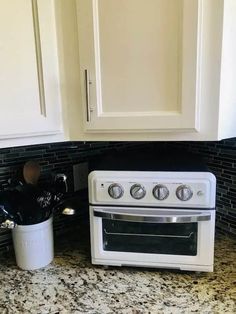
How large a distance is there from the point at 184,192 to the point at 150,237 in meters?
0.21

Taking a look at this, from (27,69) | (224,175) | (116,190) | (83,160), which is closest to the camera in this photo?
(27,69)

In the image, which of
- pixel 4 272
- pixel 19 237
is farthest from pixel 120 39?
pixel 4 272

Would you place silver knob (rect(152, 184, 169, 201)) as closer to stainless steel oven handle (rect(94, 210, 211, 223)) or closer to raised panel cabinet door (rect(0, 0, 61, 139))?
stainless steel oven handle (rect(94, 210, 211, 223))

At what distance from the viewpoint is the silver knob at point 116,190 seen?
979 mm

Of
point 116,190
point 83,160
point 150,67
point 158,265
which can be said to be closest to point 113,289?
point 158,265

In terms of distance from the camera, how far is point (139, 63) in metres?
0.89

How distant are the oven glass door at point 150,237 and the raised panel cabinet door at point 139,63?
0.33m

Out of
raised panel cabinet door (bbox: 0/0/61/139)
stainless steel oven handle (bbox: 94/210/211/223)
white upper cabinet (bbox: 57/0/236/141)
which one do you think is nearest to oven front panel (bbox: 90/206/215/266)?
stainless steel oven handle (bbox: 94/210/211/223)

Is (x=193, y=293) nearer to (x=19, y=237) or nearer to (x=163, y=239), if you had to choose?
(x=163, y=239)

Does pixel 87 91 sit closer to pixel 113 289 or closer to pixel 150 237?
pixel 150 237

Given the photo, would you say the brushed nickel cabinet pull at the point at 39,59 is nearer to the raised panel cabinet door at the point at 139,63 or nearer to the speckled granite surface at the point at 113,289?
the raised panel cabinet door at the point at 139,63

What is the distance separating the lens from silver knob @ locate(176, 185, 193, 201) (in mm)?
939

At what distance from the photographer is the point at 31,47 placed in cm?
88

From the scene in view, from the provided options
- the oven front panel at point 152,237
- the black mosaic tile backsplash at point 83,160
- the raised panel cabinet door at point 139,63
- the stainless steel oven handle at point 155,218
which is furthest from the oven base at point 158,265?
the raised panel cabinet door at point 139,63
